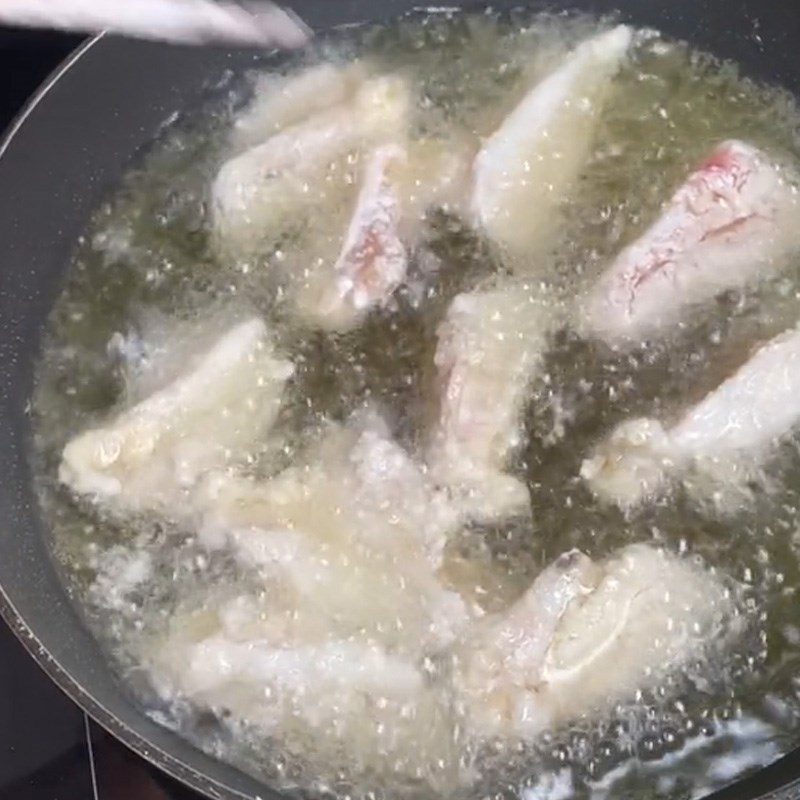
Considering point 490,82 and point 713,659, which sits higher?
point 490,82

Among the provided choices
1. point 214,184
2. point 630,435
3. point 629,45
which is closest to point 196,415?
point 214,184

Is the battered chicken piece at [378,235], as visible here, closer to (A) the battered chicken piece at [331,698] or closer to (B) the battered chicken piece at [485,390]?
(B) the battered chicken piece at [485,390]

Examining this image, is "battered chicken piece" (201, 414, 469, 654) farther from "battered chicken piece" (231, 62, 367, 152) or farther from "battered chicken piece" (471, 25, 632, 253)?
"battered chicken piece" (231, 62, 367, 152)

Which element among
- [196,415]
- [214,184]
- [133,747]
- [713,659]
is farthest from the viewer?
[214,184]

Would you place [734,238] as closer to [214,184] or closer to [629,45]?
[629,45]

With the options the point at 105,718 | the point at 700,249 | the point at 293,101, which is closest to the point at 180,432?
the point at 105,718

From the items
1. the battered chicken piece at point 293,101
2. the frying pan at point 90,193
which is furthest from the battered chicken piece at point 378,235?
the frying pan at point 90,193

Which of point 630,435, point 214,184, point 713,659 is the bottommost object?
point 713,659

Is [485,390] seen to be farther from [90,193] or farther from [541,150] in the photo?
[90,193]
